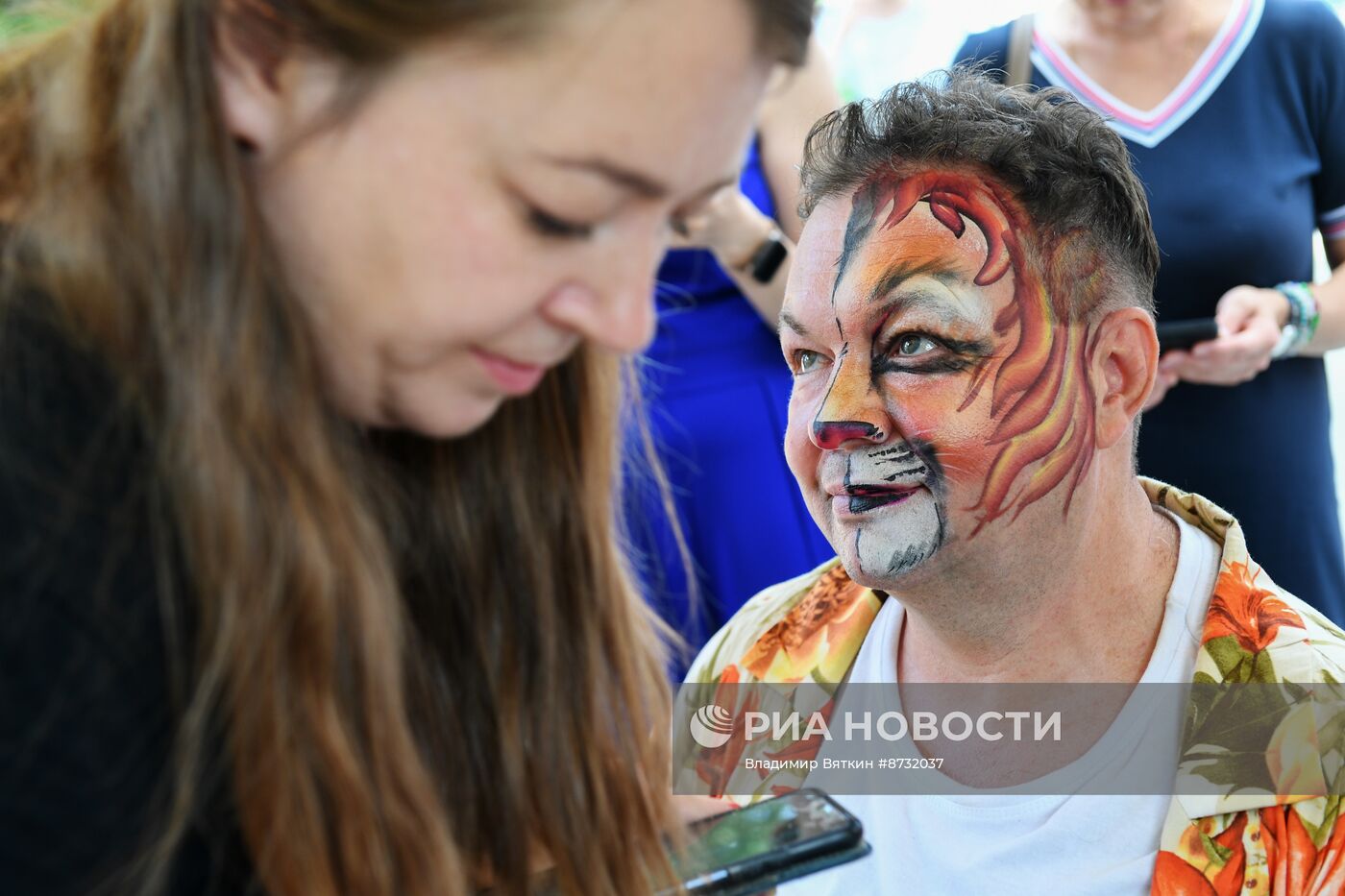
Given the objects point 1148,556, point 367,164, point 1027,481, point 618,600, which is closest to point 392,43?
point 367,164

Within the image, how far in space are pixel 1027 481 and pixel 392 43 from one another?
24.0 inches

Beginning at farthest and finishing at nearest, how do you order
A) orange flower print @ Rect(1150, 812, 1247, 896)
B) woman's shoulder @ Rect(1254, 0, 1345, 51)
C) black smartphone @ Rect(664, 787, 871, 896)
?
woman's shoulder @ Rect(1254, 0, 1345, 51)
orange flower print @ Rect(1150, 812, 1247, 896)
black smartphone @ Rect(664, 787, 871, 896)

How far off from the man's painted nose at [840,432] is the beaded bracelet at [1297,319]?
0.38 metres

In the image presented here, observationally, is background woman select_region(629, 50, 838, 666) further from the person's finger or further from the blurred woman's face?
the blurred woman's face

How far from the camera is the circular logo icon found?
115 centimetres

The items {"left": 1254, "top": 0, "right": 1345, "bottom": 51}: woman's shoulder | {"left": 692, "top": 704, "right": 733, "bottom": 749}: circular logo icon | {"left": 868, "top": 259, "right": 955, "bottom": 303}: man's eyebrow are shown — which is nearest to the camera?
{"left": 868, "top": 259, "right": 955, "bottom": 303}: man's eyebrow

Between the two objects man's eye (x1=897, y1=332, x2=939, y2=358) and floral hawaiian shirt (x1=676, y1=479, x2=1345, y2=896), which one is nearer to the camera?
floral hawaiian shirt (x1=676, y1=479, x2=1345, y2=896)

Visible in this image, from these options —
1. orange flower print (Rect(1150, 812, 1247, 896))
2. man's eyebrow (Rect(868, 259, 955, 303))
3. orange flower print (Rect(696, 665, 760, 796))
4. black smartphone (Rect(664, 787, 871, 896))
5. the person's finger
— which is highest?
man's eyebrow (Rect(868, 259, 955, 303))

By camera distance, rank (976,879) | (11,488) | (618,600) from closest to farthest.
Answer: (11,488), (618,600), (976,879)

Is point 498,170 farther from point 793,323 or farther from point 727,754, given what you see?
point 727,754

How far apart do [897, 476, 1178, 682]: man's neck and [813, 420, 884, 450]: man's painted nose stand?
0.13 m

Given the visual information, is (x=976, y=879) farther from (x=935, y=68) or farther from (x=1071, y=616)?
(x=935, y=68)

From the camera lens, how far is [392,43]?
519 mm

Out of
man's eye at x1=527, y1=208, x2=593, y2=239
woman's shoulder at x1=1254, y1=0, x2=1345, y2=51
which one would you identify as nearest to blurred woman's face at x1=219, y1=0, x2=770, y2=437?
man's eye at x1=527, y1=208, x2=593, y2=239
